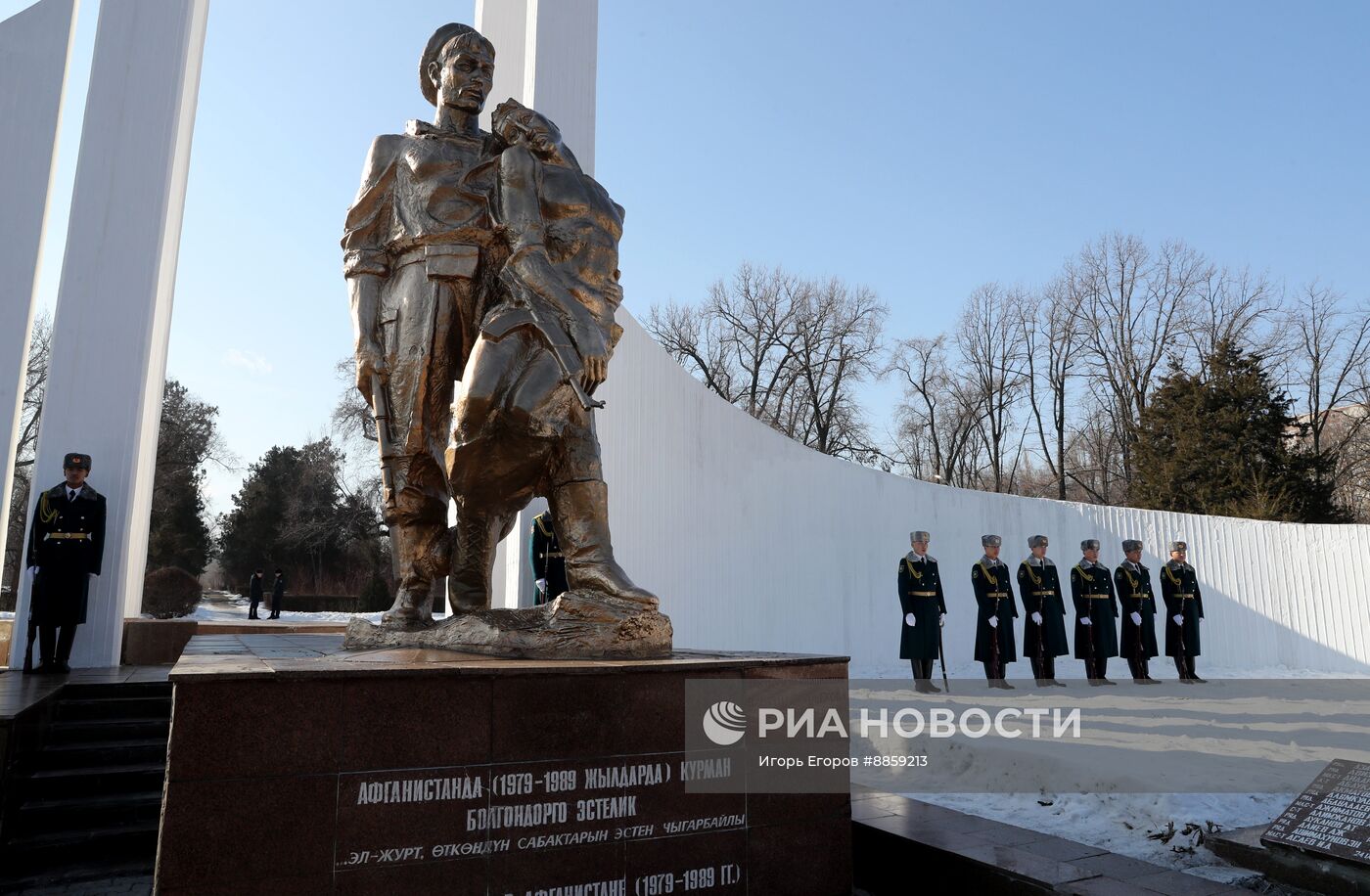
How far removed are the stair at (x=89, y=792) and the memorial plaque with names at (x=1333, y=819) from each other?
4.43 m

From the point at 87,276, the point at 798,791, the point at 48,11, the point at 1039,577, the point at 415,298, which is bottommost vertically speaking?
the point at 798,791

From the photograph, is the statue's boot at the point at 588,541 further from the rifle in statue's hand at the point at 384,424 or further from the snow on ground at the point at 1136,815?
the snow on ground at the point at 1136,815

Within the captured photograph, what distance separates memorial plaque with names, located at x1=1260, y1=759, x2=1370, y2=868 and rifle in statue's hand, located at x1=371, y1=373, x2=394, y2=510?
3.76m

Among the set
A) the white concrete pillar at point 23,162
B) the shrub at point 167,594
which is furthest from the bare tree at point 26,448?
the white concrete pillar at point 23,162

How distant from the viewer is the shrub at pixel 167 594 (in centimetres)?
1734

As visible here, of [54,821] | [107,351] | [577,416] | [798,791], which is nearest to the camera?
[798,791]

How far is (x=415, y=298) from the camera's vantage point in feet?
11.9

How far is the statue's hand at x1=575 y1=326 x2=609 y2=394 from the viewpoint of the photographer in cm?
329

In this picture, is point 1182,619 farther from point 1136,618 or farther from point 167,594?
point 167,594

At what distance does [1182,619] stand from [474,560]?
37.0 feet

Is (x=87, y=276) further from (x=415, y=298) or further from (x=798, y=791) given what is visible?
(x=798, y=791)

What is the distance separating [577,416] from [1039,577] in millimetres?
9176

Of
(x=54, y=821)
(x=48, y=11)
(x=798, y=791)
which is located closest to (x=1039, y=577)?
(x=798, y=791)

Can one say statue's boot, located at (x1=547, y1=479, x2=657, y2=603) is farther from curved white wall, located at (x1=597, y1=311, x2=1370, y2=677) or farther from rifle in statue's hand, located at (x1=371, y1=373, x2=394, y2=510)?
curved white wall, located at (x1=597, y1=311, x2=1370, y2=677)
